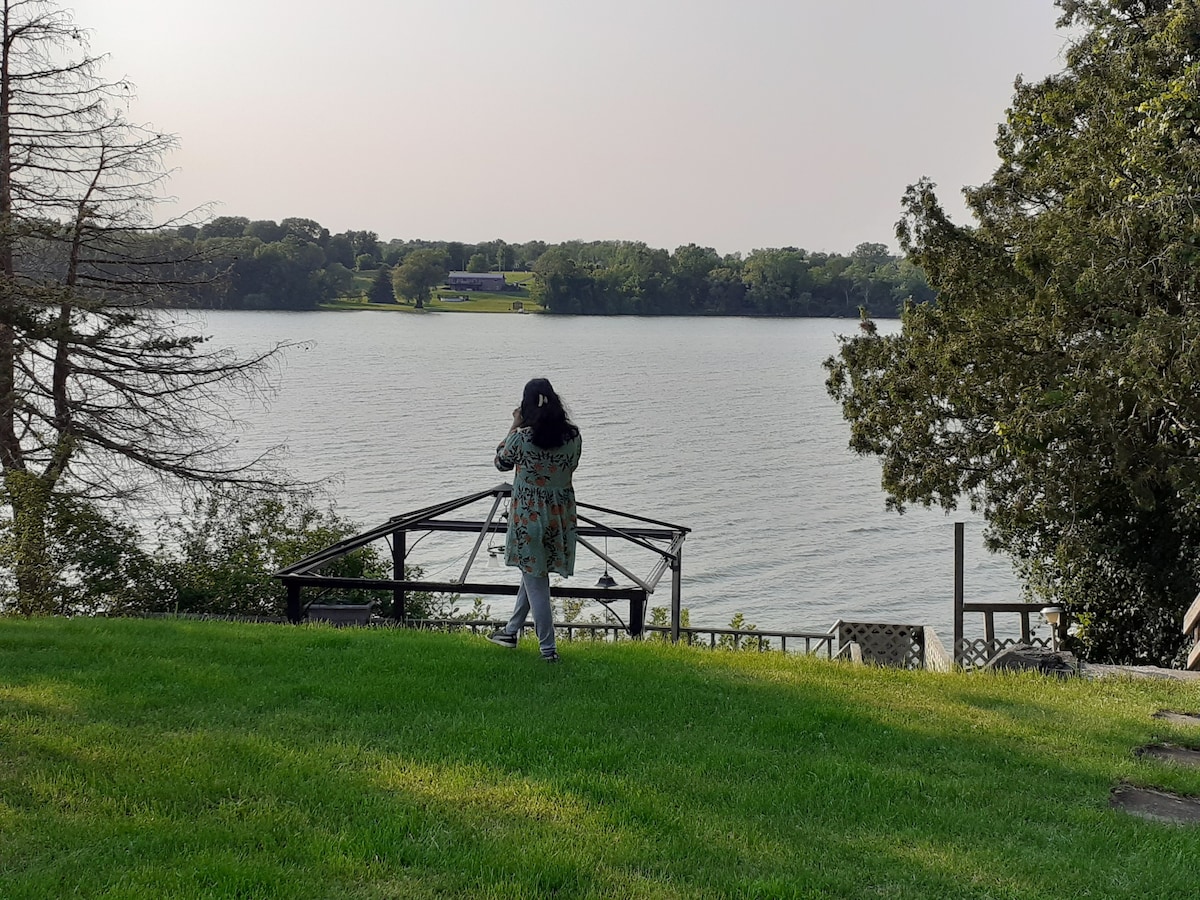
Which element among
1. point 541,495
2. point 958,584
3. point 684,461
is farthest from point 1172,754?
point 684,461

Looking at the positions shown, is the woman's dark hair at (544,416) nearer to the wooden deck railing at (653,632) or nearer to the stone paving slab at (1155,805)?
the stone paving slab at (1155,805)

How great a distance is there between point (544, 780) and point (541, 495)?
3.09 metres

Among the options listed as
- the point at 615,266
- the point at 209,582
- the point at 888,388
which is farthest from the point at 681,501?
the point at 615,266

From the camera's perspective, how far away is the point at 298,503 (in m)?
20.1

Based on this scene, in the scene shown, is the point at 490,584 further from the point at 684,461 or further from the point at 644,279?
the point at 644,279

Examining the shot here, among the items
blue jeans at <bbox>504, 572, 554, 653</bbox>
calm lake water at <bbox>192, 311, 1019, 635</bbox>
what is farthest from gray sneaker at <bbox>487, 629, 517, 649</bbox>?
calm lake water at <bbox>192, 311, 1019, 635</bbox>

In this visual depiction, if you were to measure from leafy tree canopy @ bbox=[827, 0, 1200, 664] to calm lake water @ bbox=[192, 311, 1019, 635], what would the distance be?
4122 mm

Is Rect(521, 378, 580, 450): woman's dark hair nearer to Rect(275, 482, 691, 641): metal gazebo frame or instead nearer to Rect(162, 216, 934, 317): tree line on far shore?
Rect(275, 482, 691, 641): metal gazebo frame

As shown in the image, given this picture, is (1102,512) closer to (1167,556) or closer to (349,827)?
(1167,556)

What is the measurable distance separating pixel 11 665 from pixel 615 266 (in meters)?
133

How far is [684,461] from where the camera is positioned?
151 ft

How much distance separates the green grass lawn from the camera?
14.0ft

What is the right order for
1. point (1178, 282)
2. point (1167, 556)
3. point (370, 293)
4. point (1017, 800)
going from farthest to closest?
point (370, 293)
point (1167, 556)
point (1178, 282)
point (1017, 800)

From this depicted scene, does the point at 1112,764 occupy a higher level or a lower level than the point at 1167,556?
higher
